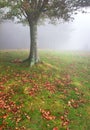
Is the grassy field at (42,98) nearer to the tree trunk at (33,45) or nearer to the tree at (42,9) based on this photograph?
the tree trunk at (33,45)

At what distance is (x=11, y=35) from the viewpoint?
6731 cm

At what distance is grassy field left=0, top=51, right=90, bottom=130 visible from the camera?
12.8 m

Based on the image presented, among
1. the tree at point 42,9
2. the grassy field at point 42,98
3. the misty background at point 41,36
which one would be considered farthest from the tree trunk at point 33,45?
the misty background at point 41,36

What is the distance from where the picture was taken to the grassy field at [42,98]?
42.1ft

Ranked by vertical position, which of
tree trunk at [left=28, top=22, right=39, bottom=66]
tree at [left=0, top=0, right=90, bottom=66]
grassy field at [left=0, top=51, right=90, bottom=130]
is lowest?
grassy field at [left=0, top=51, right=90, bottom=130]

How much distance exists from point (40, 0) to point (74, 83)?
1013 cm

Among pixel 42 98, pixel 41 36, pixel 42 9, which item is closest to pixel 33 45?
pixel 42 9

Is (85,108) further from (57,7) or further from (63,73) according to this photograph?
(57,7)

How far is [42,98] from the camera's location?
15.9m

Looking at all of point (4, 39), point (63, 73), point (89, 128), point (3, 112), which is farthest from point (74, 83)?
point (4, 39)

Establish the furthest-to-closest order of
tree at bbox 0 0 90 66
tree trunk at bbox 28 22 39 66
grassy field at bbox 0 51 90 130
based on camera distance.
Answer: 1. tree trunk at bbox 28 22 39 66
2. tree at bbox 0 0 90 66
3. grassy field at bbox 0 51 90 130

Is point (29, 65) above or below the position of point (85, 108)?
above

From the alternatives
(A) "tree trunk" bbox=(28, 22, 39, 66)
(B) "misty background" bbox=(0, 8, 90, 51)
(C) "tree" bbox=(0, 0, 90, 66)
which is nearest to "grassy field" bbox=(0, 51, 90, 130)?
(A) "tree trunk" bbox=(28, 22, 39, 66)

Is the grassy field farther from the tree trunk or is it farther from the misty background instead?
the misty background
